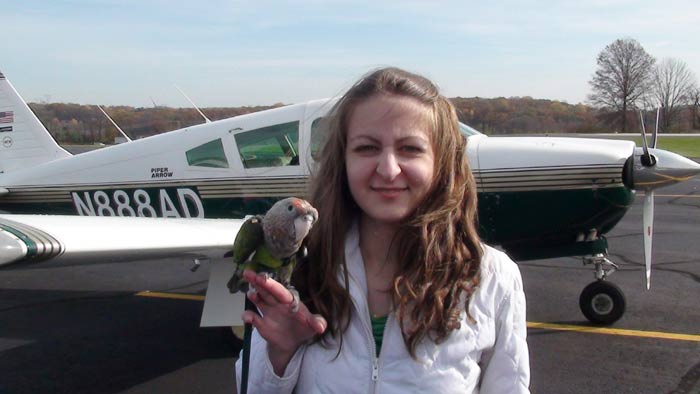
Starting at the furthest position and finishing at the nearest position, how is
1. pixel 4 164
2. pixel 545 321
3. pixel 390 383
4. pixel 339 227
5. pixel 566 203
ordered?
pixel 4 164 < pixel 545 321 < pixel 566 203 < pixel 339 227 < pixel 390 383

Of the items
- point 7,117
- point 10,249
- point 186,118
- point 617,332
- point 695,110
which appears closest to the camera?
point 10,249

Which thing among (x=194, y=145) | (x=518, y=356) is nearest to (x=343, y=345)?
(x=518, y=356)

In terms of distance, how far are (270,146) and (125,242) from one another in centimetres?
179

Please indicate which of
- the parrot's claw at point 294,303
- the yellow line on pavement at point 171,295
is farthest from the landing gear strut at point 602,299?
the parrot's claw at point 294,303

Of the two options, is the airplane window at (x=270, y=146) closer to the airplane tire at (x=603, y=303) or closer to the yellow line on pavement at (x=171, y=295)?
the yellow line on pavement at (x=171, y=295)

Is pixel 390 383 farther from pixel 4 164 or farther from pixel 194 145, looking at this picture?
pixel 4 164

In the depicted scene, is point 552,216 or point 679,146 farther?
point 679,146

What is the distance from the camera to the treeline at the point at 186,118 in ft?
47.2

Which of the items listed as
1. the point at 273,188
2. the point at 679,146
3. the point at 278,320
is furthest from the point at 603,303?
the point at 679,146

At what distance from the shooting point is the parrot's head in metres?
1.23

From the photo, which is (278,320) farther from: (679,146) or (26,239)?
(679,146)

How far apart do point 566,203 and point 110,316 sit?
4.37 m

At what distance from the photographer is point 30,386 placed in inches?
183

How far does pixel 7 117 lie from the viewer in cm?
827
